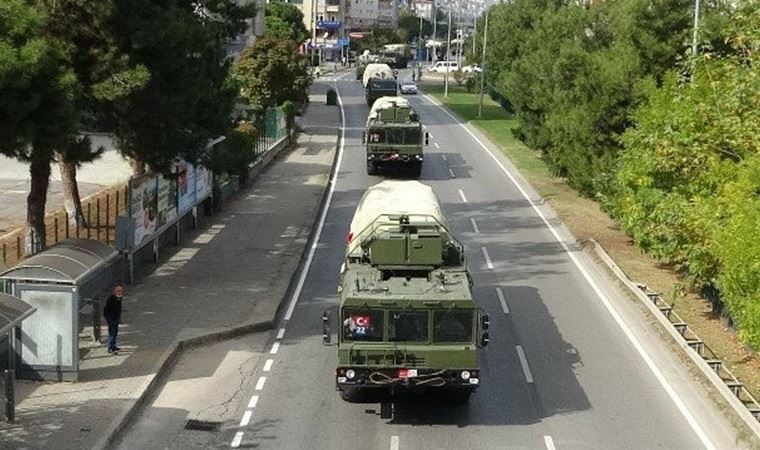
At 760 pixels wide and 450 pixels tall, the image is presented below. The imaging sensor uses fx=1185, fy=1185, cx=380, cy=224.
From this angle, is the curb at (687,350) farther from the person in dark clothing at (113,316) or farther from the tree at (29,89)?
the tree at (29,89)

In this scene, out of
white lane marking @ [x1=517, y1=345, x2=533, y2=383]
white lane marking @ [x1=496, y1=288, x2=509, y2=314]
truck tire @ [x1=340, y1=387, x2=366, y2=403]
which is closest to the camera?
truck tire @ [x1=340, y1=387, x2=366, y2=403]

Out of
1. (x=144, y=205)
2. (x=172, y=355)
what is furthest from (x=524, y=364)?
(x=144, y=205)

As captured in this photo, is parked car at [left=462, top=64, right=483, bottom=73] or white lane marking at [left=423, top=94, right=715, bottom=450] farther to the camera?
parked car at [left=462, top=64, right=483, bottom=73]

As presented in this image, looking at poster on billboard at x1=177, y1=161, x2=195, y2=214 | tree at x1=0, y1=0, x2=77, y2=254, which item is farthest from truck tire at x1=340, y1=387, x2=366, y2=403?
poster on billboard at x1=177, y1=161, x2=195, y2=214

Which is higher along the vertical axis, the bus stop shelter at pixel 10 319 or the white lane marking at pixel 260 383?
the bus stop shelter at pixel 10 319

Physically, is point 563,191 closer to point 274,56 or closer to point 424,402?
point 274,56

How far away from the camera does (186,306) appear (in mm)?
28844

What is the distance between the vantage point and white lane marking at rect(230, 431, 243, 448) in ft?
66.1

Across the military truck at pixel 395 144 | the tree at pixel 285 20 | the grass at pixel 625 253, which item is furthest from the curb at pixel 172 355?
the tree at pixel 285 20

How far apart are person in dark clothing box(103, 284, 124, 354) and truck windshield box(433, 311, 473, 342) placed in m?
7.20

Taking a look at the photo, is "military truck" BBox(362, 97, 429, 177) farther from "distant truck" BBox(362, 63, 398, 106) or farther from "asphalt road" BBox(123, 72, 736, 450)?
"distant truck" BBox(362, 63, 398, 106)

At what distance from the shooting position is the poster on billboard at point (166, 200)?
3359 centimetres

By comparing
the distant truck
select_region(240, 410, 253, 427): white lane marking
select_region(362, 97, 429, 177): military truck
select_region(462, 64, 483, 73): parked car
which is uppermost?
select_region(462, 64, 483, 73): parked car

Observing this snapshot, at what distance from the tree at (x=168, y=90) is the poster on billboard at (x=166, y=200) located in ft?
3.99
